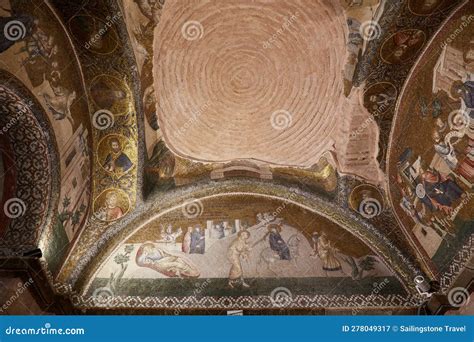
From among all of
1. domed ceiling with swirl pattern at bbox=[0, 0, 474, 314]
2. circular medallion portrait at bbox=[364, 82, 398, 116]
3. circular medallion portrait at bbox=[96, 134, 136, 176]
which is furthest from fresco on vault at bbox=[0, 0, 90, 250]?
circular medallion portrait at bbox=[364, 82, 398, 116]

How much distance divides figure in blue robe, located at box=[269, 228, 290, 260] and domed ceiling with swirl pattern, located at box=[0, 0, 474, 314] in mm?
29

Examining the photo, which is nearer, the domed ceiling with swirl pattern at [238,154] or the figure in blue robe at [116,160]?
the domed ceiling with swirl pattern at [238,154]

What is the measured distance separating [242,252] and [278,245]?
2.42ft

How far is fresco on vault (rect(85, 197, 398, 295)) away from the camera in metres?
9.12

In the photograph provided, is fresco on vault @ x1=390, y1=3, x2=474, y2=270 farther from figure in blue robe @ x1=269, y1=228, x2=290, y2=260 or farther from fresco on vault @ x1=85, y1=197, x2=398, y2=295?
figure in blue robe @ x1=269, y1=228, x2=290, y2=260

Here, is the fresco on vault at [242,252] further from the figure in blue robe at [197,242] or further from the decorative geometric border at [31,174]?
the decorative geometric border at [31,174]

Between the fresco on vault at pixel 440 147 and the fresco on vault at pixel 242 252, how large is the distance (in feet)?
4.15

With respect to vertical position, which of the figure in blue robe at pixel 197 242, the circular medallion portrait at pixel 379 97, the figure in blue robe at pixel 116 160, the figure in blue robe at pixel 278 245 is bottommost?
the figure in blue robe at pixel 278 245

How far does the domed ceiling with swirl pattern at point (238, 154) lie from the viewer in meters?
7.79

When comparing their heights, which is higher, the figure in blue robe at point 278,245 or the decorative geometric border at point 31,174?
the decorative geometric border at point 31,174

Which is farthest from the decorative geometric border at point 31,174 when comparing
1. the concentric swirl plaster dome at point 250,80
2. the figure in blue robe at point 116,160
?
the concentric swirl plaster dome at point 250,80

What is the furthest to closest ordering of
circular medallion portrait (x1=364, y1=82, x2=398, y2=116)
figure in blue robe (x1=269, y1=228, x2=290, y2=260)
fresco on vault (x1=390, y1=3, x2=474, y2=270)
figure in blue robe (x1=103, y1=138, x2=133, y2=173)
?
figure in blue robe (x1=269, y1=228, x2=290, y2=260), figure in blue robe (x1=103, y1=138, x2=133, y2=173), circular medallion portrait (x1=364, y1=82, x2=398, y2=116), fresco on vault (x1=390, y1=3, x2=474, y2=270)

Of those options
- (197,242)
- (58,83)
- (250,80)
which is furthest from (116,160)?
(250,80)

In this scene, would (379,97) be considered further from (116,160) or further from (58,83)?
(58,83)
